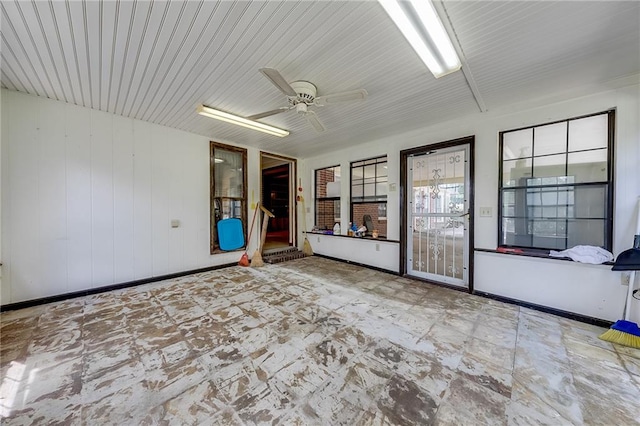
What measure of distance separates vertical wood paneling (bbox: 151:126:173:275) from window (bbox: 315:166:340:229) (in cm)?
356

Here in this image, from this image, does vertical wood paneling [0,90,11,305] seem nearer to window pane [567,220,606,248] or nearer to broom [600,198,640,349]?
broom [600,198,640,349]

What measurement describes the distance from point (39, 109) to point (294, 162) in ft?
14.9

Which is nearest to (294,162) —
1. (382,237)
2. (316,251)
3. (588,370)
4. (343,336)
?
(316,251)

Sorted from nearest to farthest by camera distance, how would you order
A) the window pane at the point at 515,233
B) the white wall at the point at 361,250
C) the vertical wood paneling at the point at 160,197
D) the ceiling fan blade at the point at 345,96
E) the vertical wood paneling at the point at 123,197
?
the ceiling fan blade at the point at 345,96, the window pane at the point at 515,233, the vertical wood paneling at the point at 123,197, the vertical wood paneling at the point at 160,197, the white wall at the point at 361,250

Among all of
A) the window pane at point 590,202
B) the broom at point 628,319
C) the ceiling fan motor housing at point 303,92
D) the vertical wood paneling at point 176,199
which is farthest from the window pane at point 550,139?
the vertical wood paneling at point 176,199

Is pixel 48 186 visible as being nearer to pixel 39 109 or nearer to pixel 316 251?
pixel 39 109

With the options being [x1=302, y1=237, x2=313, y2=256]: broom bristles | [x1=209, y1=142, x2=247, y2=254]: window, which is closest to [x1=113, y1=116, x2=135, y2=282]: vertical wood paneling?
[x1=209, y1=142, x2=247, y2=254]: window

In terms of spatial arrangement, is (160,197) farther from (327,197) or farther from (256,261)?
(327,197)

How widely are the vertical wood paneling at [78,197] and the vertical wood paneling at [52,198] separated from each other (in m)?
0.05

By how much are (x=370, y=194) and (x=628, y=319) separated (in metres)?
3.77

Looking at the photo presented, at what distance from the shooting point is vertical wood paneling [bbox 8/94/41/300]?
2867 mm

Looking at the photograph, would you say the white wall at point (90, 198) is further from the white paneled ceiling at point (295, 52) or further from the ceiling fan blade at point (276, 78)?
the ceiling fan blade at point (276, 78)

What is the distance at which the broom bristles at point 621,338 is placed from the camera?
82.8 inches

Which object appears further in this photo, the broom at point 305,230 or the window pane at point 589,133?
the broom at point 305,230
